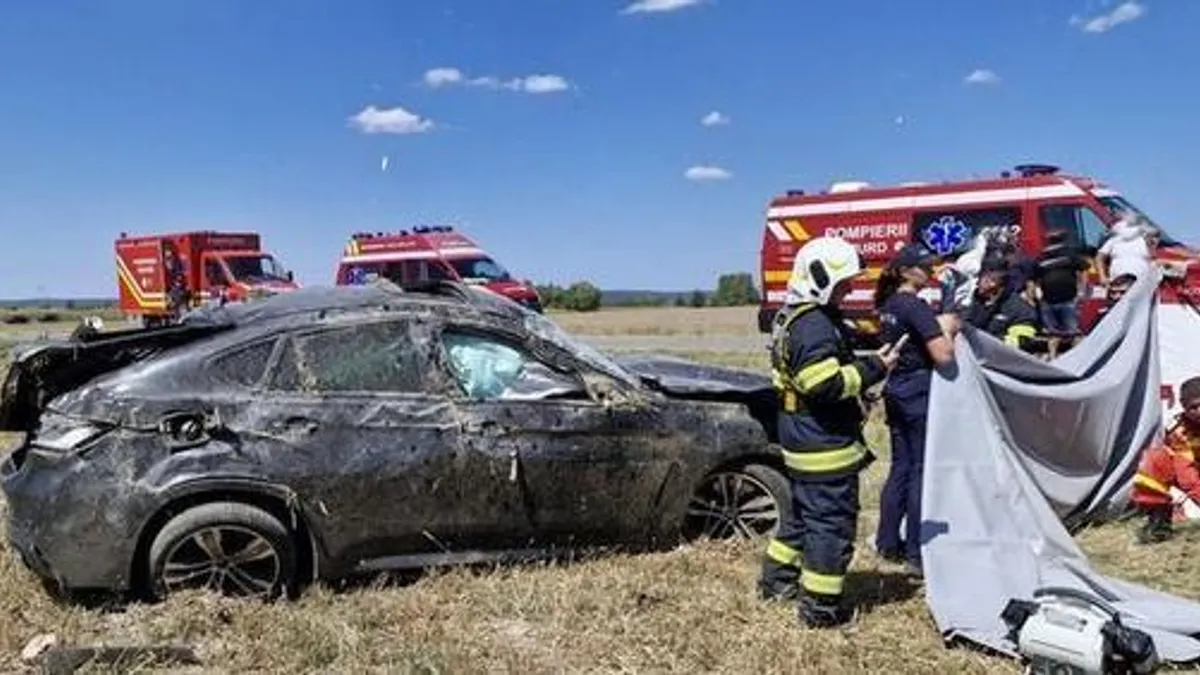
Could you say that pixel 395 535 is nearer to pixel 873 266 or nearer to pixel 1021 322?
pixel 1021 322

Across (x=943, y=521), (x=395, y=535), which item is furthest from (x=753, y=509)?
(x=395, y=535)

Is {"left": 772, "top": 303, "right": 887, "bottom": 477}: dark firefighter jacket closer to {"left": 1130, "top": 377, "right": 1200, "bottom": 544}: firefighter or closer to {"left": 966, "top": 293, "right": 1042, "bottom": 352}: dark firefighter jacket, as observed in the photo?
{"left": 1130, "top": 377, "right": 1200, "bottom": 544}: firefighter

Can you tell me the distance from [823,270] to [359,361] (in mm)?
2199

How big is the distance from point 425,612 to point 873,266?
13830 mm

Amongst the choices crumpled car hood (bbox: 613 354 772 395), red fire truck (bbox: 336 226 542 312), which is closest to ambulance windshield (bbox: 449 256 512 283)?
red fire truck (bbox: 336 226 542 312)

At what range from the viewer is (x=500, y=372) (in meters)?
6.00

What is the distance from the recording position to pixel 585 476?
233 inches

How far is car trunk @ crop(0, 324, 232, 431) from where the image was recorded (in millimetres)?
5605

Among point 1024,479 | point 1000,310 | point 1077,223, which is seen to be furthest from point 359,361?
point 1077,223

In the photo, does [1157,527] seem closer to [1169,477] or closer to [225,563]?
[1169,477]

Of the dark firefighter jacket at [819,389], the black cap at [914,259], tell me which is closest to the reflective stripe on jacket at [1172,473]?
the black cap at [914,259]

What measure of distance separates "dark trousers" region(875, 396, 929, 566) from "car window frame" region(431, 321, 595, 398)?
1495 millimetres

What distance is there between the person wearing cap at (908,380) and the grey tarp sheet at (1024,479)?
0.20 meters

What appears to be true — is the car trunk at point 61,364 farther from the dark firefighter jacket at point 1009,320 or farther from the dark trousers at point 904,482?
the dark firefighter jacket at point 1009,320
